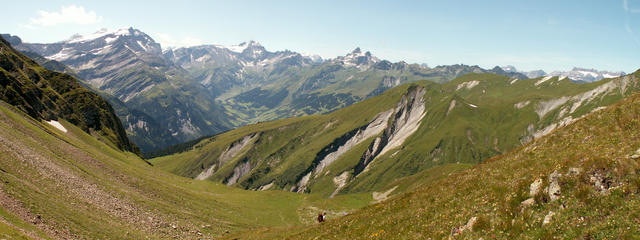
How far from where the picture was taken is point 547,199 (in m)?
18.7

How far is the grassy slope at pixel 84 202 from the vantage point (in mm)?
34969

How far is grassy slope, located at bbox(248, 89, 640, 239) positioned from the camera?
1554 cm

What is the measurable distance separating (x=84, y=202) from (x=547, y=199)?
53.1 metres

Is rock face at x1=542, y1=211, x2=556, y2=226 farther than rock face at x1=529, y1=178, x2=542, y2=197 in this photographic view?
No

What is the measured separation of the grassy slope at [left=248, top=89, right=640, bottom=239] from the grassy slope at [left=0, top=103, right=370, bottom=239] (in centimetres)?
2644

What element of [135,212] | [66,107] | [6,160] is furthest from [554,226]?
[66,107]

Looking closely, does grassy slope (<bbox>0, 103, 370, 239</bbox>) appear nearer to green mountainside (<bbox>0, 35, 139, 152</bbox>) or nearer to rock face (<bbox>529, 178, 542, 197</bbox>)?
rock face (<bbox>529, 178, 542, 197</bbox>)

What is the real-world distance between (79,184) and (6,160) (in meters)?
10.0

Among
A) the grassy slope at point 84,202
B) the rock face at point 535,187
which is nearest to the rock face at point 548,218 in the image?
the rock face at point 535,187

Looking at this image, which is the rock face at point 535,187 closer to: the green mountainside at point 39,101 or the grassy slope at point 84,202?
the grassy slope at point 84,202

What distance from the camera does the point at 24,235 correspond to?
2698 cm

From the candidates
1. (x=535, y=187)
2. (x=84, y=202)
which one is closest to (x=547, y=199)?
(x=535, y=187)

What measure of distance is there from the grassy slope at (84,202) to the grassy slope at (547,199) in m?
26.4

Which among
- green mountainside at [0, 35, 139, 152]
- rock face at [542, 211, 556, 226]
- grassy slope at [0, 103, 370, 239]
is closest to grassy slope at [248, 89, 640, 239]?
rock face at [542, 211, 556, 226]
